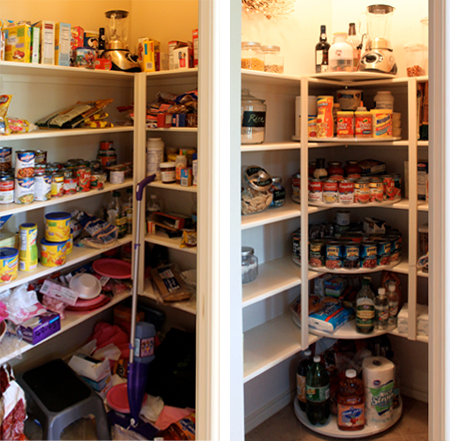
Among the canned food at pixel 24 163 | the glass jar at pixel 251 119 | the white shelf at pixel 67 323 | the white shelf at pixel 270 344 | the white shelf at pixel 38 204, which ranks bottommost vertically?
the white shelf at pixel 270 344

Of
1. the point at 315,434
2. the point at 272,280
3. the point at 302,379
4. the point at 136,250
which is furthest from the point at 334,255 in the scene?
the point at 136,250

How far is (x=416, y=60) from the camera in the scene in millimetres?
2002

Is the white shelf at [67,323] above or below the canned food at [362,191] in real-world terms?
below

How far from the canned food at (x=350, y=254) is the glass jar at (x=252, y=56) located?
913 mm

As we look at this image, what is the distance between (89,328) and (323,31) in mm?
2037

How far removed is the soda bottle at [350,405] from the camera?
207cm

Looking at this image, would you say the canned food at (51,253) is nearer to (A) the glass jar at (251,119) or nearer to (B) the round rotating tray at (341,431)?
(A) the glass jar at (251,119)

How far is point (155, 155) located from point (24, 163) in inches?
26.5

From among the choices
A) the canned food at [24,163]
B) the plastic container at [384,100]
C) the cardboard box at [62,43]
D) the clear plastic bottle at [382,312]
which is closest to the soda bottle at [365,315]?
the clear plastic bottle at [382,312]

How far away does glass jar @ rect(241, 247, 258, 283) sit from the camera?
195cm

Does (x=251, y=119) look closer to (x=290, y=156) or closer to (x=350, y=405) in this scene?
(x=290, y=156)

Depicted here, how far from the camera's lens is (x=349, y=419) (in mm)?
2070

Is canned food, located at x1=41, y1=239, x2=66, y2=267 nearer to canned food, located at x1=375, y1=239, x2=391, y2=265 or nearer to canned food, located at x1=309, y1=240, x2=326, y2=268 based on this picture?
canned food, located at x1=309, y1=240, x2=326, y2=268

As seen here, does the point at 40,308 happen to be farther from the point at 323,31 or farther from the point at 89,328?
the point at 323,31
